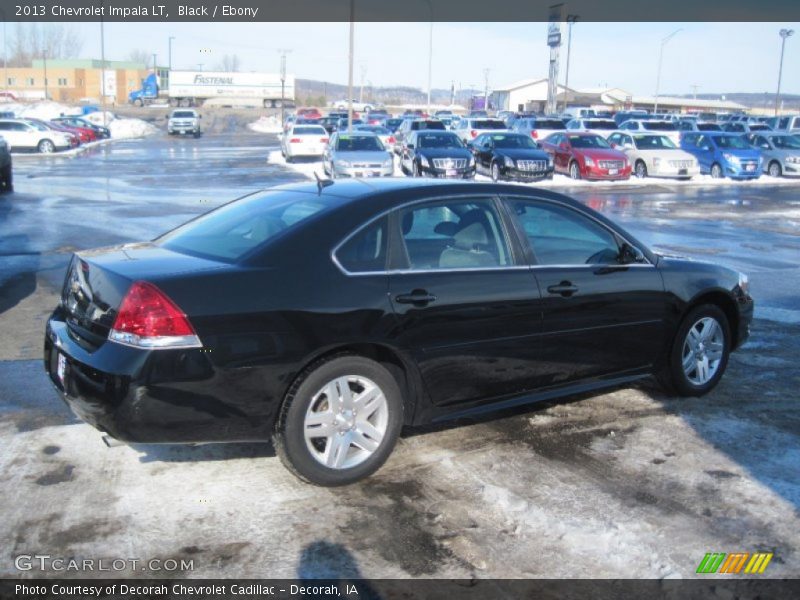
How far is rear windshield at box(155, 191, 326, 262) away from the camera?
181 inches

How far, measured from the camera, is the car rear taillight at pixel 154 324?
397cm

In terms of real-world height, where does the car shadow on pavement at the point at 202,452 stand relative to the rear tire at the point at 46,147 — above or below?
below

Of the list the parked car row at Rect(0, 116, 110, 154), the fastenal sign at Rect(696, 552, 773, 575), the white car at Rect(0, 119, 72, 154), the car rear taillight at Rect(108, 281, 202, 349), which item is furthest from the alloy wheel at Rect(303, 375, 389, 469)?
the white car at Rect(0, 119, 72, 154)

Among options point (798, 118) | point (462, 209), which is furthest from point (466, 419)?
point (798, 118)

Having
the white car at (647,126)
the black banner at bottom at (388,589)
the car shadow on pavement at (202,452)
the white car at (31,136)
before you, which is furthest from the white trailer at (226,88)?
the black banner at bottom at (388,589)

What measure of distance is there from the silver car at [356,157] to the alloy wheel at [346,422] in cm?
1838

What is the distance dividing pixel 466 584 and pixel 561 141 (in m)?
27.2

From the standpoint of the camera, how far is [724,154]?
29562 mm

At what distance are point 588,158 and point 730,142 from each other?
6.75m

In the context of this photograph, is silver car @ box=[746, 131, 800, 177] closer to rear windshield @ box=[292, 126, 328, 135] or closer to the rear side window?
rear windshield @ box=[292, 126, 328, 135]

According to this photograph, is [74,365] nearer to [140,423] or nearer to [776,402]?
[140,423]

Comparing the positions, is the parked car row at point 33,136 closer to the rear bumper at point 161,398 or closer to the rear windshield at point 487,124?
the rear windshield at point 487,124

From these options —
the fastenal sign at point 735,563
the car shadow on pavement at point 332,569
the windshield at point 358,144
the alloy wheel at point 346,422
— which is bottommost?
the car shadow on pavement at point 332,569

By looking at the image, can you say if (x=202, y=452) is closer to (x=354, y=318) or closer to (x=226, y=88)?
(x=354, y=318)
